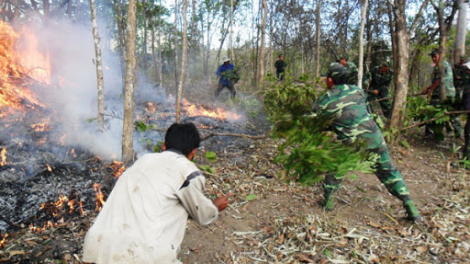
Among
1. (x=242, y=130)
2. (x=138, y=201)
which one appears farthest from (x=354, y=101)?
(x=242, y=130)

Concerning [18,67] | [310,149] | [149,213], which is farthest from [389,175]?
[18,67]

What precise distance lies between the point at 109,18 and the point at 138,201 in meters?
26.1

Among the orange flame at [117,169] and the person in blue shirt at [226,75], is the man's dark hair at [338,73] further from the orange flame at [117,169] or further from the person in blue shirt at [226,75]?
the person in blue shirt at [226,75]

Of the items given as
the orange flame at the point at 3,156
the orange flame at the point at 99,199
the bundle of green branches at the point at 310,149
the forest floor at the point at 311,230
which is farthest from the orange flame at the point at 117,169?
the bundle of green branches at the point at 310,149

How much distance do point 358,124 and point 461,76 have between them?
5.68 metres

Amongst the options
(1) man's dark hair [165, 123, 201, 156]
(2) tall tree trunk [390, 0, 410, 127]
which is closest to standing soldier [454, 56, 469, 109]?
(2) tall tree trunk [390, 0, 410, 127]

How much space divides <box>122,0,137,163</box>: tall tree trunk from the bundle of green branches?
2.17m

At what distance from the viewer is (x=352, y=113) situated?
366 centimetres

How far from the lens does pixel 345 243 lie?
10.4 ft

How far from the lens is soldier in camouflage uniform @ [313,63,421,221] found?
359 cm

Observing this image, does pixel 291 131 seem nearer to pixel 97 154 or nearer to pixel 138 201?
pixel 138 201

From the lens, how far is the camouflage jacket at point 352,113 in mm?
3646

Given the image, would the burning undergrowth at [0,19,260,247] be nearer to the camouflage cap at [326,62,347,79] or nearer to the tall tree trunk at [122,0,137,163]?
the tall tree trunk at [122,0,137,163]

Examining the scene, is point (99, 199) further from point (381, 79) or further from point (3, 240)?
point (381, 79)
